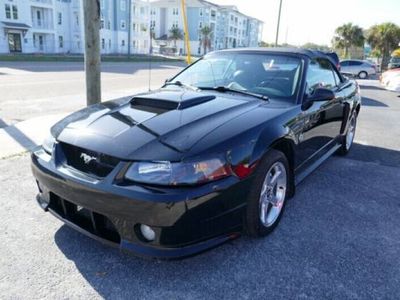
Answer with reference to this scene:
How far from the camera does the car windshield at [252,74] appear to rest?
3645mm

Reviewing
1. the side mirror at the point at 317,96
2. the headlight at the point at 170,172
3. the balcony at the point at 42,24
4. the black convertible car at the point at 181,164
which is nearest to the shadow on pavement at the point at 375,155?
the black convertible car at the point at 181,164

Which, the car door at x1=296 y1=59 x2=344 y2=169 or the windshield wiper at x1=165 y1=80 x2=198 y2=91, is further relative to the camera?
the windshield wiper at x1=165 y1=80 x2=198 y2=91

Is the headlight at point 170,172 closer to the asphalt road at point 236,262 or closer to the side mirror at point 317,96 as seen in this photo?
the asphalt road at point 236,262

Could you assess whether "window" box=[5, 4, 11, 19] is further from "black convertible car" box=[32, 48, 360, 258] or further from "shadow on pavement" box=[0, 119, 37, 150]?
"black convertible car" box=[32, 48, 360, 258]

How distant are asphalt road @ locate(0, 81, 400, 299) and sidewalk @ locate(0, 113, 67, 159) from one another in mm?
1415

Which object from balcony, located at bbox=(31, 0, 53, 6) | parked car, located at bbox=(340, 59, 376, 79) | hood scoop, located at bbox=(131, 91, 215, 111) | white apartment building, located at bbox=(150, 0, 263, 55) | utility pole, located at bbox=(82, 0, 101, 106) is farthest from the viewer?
white apartment building, located at bbox=(150, 0, 263, 55)

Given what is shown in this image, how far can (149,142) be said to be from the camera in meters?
2.43

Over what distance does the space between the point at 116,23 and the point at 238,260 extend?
5949cm

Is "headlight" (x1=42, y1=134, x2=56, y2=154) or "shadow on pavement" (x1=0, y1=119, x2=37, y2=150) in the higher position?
"headlight" (x1=42, y1=134, x2=56, y2=154)

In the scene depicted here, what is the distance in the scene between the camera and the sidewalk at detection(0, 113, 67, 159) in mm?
5176

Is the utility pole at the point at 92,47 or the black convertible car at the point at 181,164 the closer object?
the black convertible car at the point at 181,164

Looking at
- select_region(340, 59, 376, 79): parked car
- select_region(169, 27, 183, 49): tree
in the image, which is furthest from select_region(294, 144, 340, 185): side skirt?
select_region(169, 27, 183, 49): tree

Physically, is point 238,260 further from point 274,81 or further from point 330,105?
point 330,105

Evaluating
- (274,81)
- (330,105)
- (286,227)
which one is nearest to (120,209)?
(286,227)
